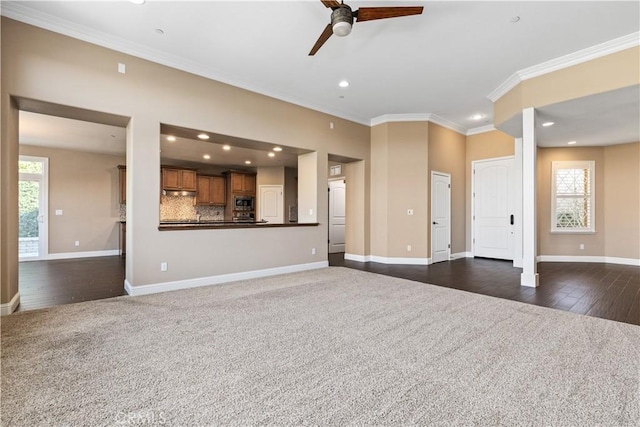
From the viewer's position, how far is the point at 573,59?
3.94 m

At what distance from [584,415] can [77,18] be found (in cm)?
543

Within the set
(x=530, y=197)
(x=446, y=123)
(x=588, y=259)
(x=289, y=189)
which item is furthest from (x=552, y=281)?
(x=289, y=189)

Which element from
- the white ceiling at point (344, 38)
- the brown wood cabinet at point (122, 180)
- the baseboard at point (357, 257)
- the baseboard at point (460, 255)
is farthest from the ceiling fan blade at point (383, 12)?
the brown wood cabinet at point (122, 180)

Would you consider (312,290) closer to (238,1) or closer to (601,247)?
(238,1)

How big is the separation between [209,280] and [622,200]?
8.65 m

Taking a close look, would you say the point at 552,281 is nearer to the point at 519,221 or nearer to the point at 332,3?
the point at 519,221

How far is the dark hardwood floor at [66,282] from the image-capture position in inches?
147

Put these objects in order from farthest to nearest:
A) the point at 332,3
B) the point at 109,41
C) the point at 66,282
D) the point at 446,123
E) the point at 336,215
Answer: the point at 336,215
the point at 446,123
the point at 66,282
the point at 109,41
the point at 332,3

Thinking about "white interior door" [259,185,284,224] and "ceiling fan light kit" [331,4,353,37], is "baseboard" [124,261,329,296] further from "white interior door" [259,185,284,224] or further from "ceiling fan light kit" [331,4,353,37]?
"white interior door" [259,185,284,224]

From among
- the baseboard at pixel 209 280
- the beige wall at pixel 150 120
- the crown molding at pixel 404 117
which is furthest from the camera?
the crown molding at pixel 404 117

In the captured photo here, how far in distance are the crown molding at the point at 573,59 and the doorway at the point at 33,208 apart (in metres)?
10.1

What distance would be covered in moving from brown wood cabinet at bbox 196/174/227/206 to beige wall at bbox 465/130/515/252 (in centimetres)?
739

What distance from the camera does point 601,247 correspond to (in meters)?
6.77

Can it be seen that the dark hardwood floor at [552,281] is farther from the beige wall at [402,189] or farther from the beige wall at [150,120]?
the beige wall at [150,120]
